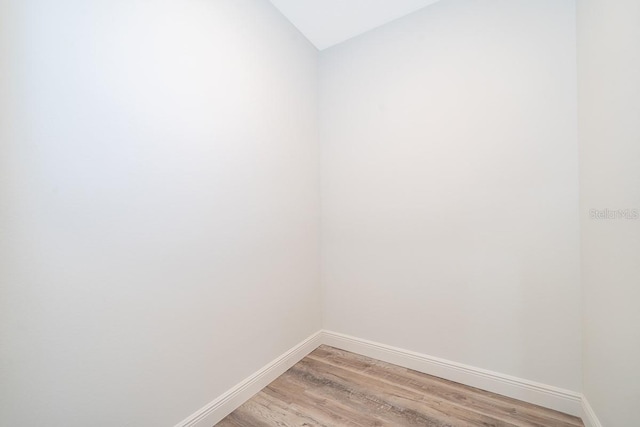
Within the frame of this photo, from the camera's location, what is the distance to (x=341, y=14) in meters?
2.12

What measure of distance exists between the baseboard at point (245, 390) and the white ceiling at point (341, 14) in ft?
9.17

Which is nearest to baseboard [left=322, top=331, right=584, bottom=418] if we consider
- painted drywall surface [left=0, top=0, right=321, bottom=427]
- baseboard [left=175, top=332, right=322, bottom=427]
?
baseboard [left=175, top=332, right=322, bottom=427]

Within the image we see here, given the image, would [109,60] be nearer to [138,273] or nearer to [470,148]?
[138,273]

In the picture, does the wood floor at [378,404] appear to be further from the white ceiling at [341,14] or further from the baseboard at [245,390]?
the white ceiling at [341,14]

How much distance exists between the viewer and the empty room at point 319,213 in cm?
104

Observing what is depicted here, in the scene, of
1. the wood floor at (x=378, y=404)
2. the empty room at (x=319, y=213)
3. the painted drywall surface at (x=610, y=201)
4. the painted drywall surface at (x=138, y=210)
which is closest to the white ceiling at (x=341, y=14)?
the empty room at (x=319, y=213)

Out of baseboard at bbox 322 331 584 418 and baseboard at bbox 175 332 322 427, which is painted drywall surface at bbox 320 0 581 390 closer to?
baseboard at bbox 322 331 584 418

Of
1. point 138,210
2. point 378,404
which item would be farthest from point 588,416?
point 138,210

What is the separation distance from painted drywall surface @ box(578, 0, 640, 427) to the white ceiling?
1170 millimetres

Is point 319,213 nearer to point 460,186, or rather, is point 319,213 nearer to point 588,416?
point 460,186

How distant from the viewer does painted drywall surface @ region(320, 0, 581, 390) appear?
1.60 metres

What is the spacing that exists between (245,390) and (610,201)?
2.32 meters

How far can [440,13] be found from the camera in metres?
1.97

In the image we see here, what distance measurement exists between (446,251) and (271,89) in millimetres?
1847
